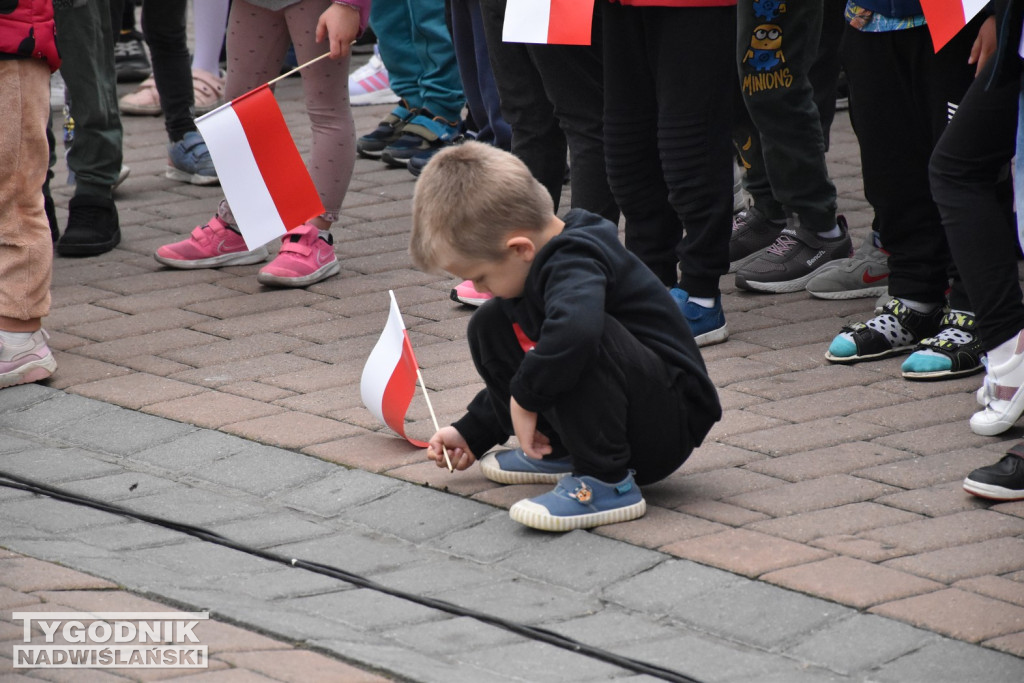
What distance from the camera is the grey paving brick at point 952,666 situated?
2.24m

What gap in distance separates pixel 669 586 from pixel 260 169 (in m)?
2.57

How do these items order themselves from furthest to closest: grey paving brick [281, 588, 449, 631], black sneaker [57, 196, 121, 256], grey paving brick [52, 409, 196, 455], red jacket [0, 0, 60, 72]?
black sneaker [57, 196, 121, 256] < red jacket [0, 0, 60, 72] < grey paving brick [52, 409, 196, 455] < grey paving brick [281, 588, 449, 631]

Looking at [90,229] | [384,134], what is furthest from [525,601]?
[384,134]

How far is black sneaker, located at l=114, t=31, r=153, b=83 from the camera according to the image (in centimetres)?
849

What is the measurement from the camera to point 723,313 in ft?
14.0

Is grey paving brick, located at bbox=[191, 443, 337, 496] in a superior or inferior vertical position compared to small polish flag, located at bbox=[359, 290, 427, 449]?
inferior

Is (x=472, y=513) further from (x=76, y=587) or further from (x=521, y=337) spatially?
(x=76, y=587)

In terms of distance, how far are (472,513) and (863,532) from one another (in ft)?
2.73

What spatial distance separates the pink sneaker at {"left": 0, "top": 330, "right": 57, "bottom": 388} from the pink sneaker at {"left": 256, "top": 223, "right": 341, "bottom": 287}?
981mm

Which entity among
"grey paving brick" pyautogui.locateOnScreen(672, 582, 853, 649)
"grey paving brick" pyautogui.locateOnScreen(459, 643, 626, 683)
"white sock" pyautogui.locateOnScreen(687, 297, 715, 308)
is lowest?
"white sock" pyautogui.locateOnScreen(687, 297, 715, 308)

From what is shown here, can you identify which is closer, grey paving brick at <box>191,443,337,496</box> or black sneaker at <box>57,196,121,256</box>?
grey paving brick at <box>191,443,337,496</box>

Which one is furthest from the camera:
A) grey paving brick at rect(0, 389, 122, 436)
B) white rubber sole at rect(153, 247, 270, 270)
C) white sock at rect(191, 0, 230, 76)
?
white sock at rect(191, 0, 230, 76)

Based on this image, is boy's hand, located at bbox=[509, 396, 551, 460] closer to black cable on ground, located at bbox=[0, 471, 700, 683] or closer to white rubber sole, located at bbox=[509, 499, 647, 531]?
white rubber sole, located at bbox=[509, 499, 647, 531]

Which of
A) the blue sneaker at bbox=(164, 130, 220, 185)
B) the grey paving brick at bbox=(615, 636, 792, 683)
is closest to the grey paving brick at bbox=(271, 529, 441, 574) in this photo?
the grey paving brick at bbox=(615, 636, 792, 683)
